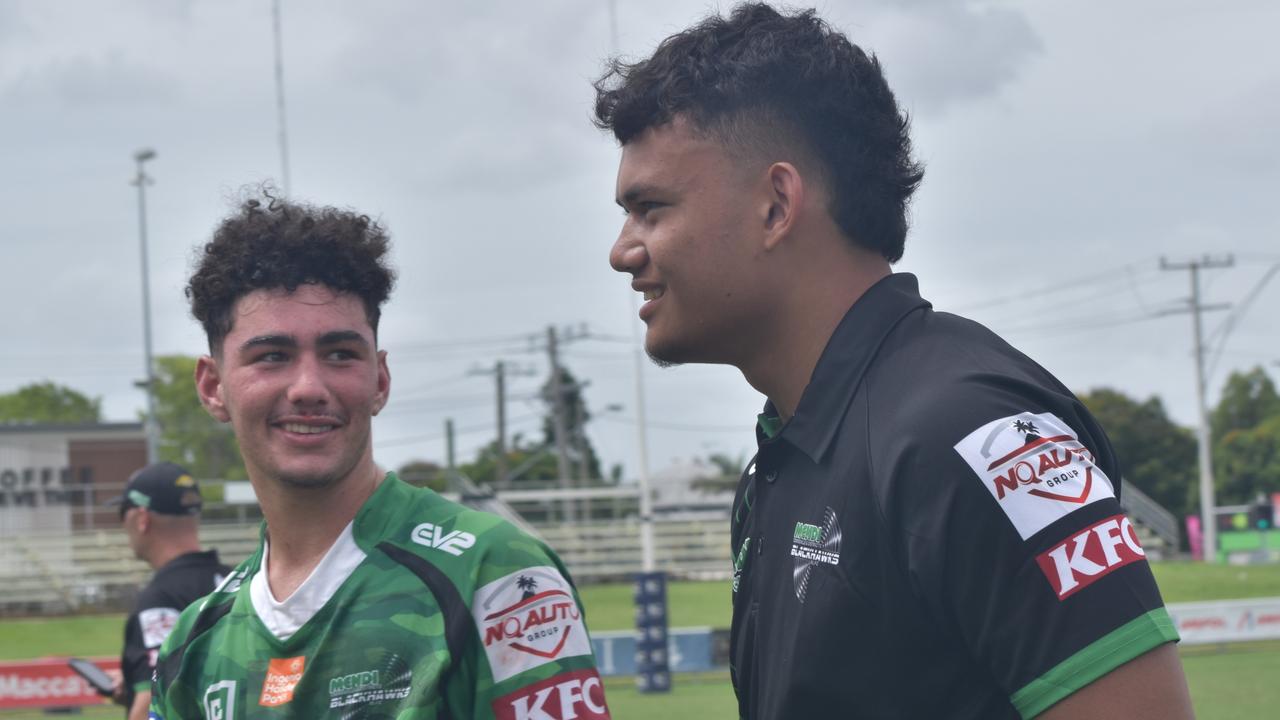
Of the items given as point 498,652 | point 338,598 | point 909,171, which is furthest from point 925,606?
point 338,598

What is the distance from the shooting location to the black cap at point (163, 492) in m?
6.48

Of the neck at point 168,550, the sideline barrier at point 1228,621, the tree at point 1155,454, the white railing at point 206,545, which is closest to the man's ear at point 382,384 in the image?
the neck at point 168,550

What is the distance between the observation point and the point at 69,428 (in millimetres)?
59844

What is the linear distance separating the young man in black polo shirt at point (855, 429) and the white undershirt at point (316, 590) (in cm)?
99

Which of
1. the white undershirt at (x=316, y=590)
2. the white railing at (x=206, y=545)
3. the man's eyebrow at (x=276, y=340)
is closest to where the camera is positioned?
the white undershirt at (x=316, y=590)

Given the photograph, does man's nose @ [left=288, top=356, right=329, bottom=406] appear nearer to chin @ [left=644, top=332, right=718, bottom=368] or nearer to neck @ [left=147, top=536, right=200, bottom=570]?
chin @ [left=644, top=332, right=718, bottom=368]

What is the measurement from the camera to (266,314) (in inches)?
132

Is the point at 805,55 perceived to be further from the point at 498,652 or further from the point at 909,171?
the point at 498,652

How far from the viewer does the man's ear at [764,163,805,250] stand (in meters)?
2.26

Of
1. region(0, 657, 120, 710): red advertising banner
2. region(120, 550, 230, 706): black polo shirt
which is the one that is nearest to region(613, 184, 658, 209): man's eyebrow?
region(120, 550, 230, 706): black polo shirt

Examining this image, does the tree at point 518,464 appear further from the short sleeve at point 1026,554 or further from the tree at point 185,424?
the short sleeve at point 1026,554

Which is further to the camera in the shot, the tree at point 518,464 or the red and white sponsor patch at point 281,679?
the tree at point 518,464

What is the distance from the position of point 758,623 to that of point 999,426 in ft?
1.96

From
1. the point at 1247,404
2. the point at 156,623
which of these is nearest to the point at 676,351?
the point at 156,623
